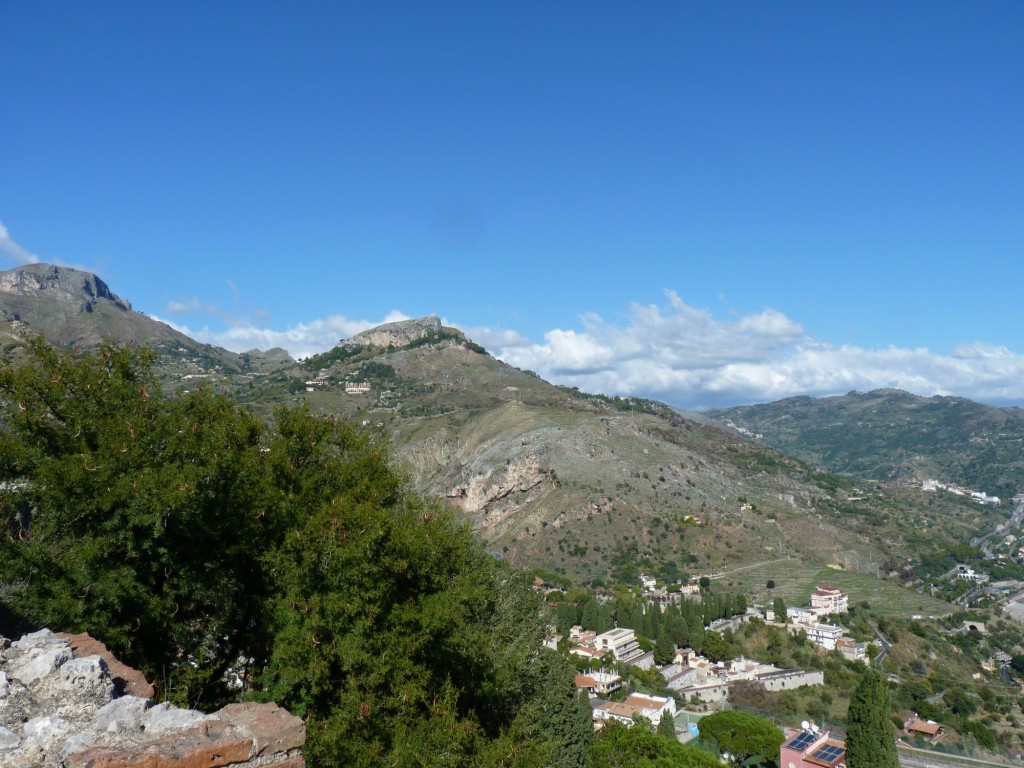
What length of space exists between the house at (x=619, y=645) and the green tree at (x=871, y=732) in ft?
82.3

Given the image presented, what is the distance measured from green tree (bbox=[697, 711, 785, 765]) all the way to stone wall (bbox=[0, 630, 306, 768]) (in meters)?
36.4

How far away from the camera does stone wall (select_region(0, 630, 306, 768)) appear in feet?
19.5

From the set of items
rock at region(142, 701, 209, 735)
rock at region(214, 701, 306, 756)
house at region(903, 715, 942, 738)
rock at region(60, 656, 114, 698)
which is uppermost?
rock at region(60, 656, 114, 698)

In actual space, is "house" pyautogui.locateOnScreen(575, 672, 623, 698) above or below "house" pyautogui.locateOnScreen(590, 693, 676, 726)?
below

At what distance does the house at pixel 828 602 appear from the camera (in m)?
68.2

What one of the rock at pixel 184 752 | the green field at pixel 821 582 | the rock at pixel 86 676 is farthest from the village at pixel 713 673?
the rock at pixel 86 676

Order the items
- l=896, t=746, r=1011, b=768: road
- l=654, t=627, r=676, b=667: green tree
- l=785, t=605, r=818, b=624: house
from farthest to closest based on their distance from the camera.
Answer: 1. l=785, t=605, r=818, b=624: house
2. l=654, t=627, r=676, b=667: green tree
3. l=896, t=746, r=1011, b=768: road

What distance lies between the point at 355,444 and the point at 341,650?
5.60m

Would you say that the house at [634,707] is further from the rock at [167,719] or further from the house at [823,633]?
the rock at [167,719]

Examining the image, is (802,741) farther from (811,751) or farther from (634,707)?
(634,707)

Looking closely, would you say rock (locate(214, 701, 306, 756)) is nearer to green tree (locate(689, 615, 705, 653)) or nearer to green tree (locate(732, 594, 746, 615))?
green tree (locate(689, 615, 705, 653))

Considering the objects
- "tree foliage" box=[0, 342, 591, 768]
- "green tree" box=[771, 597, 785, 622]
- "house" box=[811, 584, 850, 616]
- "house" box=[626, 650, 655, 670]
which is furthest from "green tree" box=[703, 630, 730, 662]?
"tree foliage" box=[0, 342, 591, 768]

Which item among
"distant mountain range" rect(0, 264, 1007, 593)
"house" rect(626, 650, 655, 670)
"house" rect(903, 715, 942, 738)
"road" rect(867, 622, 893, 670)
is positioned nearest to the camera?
"house" rect(903, 715, 942, 738)

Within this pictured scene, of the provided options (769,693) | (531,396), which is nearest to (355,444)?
(769,693)
